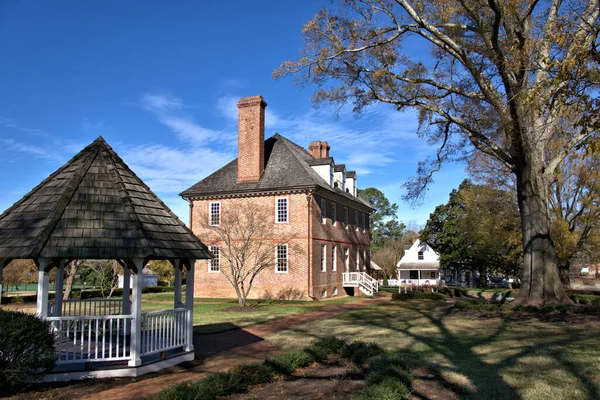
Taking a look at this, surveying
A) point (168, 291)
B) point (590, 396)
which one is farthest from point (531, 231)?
point (168, 291)

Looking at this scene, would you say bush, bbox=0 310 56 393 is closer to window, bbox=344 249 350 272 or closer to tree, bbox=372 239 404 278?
window, bbox=344 249 350 272

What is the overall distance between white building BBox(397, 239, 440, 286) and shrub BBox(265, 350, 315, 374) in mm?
45770

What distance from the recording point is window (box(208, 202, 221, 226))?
99.5 ft

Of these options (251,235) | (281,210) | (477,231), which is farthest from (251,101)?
(477,231)

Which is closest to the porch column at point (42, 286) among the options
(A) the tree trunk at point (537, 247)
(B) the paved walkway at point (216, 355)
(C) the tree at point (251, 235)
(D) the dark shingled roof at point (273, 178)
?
(B) the paved walkway at point (216, 355)

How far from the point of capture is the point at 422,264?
179 feet

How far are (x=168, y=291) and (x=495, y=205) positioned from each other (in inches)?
1129

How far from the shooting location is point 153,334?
33.6ft

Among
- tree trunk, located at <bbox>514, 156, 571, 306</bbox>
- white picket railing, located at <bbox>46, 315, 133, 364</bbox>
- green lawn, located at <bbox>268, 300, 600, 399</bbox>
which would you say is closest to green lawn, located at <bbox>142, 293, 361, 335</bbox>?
green lawn, located at <bbox>268, 300, 600, 399</bbox>

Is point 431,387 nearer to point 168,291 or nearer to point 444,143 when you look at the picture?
point 444,143

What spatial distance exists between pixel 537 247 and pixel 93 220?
15.7m

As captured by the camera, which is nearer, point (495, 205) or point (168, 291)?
point (495, 205)

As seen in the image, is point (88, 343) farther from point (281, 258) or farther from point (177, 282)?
point (281, 258)

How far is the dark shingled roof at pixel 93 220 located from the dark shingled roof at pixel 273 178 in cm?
1707
